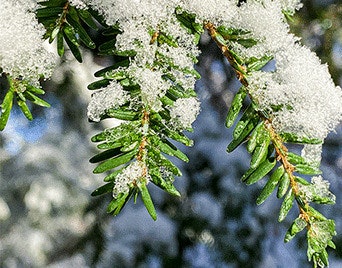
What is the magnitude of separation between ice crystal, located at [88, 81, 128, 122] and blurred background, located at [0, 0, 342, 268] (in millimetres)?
1483

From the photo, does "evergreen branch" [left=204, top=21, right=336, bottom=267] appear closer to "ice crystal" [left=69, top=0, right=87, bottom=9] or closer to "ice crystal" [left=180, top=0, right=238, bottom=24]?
"ice crystal" [left=180, top=0, right=238, bottom=24]

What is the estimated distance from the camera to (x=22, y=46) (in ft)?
1.73

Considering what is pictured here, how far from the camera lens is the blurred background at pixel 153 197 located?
202 centimetres

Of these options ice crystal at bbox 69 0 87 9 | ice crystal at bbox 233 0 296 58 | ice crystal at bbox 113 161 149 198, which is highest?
ice crystal at bbox 233 0 296 58

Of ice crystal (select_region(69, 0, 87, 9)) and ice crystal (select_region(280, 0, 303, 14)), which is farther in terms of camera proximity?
ice crystal (select_region(280, 0, 303, 14))

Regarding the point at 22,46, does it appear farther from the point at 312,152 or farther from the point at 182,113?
the point at 312,152

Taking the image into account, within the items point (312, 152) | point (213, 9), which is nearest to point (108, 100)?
point (213, 9)

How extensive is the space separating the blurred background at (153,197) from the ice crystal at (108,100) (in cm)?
148

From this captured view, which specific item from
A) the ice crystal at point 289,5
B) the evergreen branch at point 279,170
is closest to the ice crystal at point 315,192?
the evergreen branch at point 279,170

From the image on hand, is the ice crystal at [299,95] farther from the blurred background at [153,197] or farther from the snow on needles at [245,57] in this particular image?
the blurred background at [153,197]

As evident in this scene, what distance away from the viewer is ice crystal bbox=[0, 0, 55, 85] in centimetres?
51

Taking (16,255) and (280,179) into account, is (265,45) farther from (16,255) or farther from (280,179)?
A: (16,255)

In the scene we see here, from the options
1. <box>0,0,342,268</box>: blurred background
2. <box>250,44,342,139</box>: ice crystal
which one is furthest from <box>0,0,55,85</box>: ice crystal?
<box>0,0,342,268</box>: blurred background

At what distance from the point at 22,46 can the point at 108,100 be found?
0.11 meters
